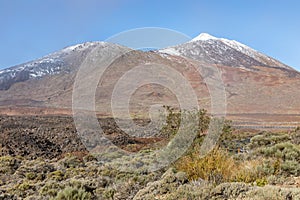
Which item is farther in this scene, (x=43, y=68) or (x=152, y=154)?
(x=43, y=68)

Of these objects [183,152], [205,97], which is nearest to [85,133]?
[183,152]

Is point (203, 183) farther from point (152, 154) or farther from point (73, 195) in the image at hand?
point (152, 154)

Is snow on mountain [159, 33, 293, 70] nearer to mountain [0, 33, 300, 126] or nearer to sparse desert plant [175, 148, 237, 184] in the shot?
mountain [0, 33, 300, 126]

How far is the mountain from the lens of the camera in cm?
9200

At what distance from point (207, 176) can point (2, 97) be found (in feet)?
428

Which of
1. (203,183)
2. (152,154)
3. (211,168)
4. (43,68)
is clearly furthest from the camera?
(43,68)

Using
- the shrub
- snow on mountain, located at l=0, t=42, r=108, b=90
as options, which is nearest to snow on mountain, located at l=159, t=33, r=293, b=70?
snow on mountain, located at l=0, t=42, r=108, b=90

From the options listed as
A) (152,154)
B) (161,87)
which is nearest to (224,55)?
(161,87)

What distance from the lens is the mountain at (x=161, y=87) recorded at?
302ft

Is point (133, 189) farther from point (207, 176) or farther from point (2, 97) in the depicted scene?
point (2, 97)

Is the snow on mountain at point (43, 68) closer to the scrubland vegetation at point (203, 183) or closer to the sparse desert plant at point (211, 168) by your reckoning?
the scrubland vegetation at point (203, 183)

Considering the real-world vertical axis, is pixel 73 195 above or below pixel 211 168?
below

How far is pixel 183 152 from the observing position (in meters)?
12.4

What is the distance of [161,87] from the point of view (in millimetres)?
118250
